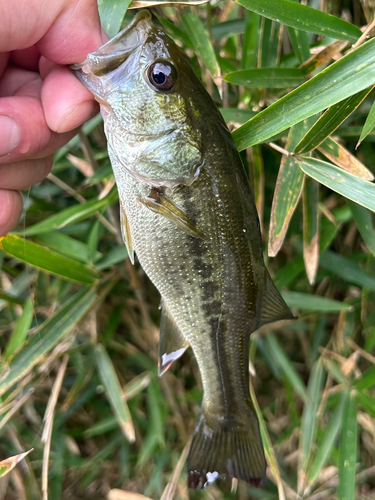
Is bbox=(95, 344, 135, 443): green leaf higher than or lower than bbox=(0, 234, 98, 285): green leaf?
lower

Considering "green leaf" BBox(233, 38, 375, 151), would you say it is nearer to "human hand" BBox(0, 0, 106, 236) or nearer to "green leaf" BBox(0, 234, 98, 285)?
"human hand" BBox(0, 0, 106, 236)

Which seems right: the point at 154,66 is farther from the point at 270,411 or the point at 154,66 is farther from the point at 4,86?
the point at 270,411

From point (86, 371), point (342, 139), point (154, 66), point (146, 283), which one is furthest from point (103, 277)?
point (342, 139)

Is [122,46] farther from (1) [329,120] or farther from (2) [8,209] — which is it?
(2) [8,209]

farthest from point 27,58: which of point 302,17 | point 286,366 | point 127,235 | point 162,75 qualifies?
point 286,366

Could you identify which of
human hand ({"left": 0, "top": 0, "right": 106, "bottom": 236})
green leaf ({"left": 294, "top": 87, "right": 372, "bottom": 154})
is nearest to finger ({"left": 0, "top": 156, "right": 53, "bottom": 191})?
human hand ({"left": 0, "top": 0, "right": 106, "bottom": 236})

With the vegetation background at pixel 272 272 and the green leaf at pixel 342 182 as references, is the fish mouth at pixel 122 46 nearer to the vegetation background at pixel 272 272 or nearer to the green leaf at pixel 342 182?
the vegetation background at pixel 272 272
